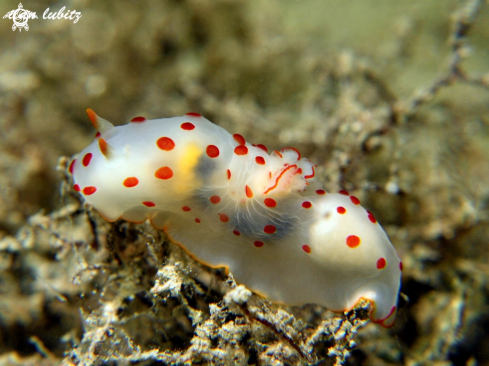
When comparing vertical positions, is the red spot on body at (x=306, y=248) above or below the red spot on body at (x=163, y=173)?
below

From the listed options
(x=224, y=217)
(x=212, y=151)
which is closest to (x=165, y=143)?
(x=212, y=151)

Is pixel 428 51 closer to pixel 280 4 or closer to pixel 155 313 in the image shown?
→ pixel 280 4

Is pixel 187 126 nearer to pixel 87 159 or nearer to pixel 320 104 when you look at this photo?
pixel 87 159

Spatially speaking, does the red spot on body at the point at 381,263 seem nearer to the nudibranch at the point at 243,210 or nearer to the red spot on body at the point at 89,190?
the nudibranch at the point at 243,210

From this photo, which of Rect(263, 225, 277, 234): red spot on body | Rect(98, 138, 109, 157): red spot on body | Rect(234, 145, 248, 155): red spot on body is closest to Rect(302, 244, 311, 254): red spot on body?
Rect(263, 225, 277, 234): red spot on body

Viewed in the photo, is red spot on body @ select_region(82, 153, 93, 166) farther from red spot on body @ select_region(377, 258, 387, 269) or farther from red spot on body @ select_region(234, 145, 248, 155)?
red spot on body @ select_region(377, 258, 387, 269)

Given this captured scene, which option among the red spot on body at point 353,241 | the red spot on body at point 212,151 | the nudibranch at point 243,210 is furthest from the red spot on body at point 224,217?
the red spot on body at point 353,241

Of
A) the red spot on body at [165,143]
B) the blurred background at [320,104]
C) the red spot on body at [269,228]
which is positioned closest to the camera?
the red spot on body at [165,143]
